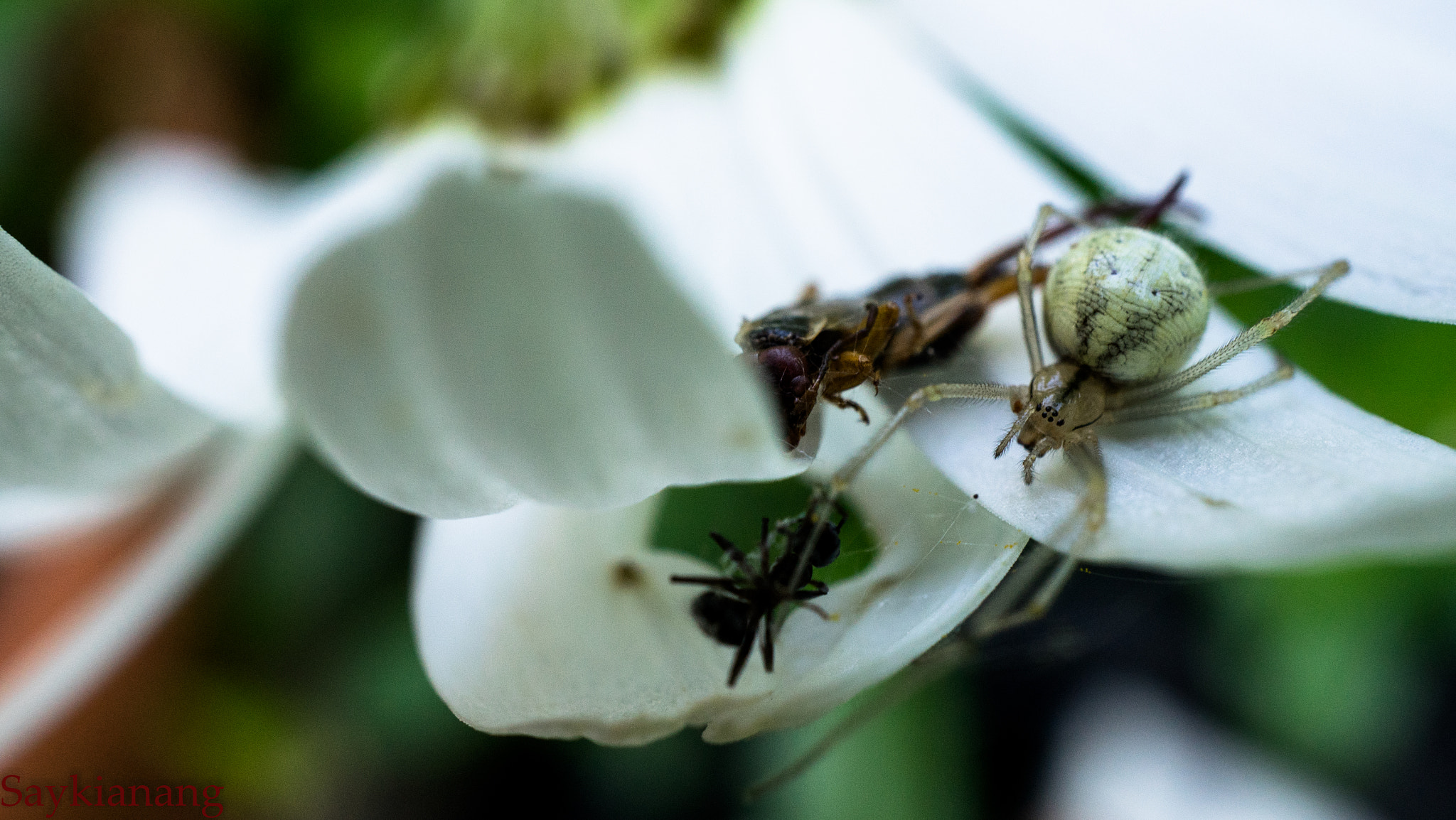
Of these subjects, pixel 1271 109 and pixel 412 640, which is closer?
pixel 1271 109

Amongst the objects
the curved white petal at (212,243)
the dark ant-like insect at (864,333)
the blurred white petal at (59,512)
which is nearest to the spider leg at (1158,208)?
the dark ant-like insect at (864,333)

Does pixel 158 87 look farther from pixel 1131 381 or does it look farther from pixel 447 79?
pixel 1131 381

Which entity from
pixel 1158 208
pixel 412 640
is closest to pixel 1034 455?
pixel 1158 208

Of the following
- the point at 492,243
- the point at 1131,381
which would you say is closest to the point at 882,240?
the point at 1131,381

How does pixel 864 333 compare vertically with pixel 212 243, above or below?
above

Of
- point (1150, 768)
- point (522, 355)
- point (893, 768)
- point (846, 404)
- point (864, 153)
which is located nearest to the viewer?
point (522, 355)

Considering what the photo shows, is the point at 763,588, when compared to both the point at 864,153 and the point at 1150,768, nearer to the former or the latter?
the point at 864,153

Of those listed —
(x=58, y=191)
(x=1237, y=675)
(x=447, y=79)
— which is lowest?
(x=1237, y=675)
